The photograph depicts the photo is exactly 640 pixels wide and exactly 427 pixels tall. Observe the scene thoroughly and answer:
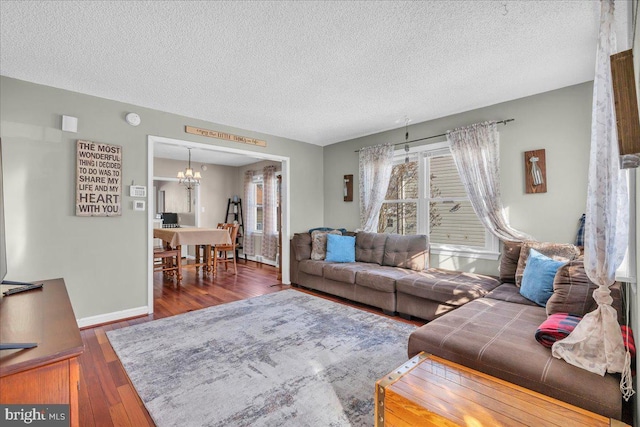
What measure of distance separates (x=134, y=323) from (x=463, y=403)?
3320 millimetres

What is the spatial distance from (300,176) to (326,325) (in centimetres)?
286

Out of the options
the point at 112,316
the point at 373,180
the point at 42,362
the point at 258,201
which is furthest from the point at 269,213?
the point at 42,362

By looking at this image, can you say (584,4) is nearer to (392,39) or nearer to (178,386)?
(392,39)

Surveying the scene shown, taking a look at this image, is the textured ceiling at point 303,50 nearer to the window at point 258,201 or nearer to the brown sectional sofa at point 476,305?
the brown sectional sofa at point 476,305

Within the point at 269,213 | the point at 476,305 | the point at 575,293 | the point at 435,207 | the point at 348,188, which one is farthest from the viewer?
the point at 269,213

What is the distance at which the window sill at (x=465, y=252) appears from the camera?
3.46 meters

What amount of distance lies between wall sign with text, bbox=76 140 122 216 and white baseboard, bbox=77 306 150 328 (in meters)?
1.13

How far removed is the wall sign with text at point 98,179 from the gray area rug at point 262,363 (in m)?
1.33

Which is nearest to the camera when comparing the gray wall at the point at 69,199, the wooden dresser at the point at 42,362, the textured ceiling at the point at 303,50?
the wooden dresser at the point at 42,362

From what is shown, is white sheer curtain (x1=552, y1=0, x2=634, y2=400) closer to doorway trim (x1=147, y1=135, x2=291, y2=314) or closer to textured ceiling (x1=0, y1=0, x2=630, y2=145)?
textured ceiling (x1=0, y1=0, x2=630, y2=145)

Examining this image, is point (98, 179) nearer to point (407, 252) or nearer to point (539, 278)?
point (407, 252)

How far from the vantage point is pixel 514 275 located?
3016 millimetres

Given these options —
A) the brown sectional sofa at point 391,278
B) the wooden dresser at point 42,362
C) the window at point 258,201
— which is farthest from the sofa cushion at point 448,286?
the window at point 258,201

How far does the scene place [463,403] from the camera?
1.23 metres
